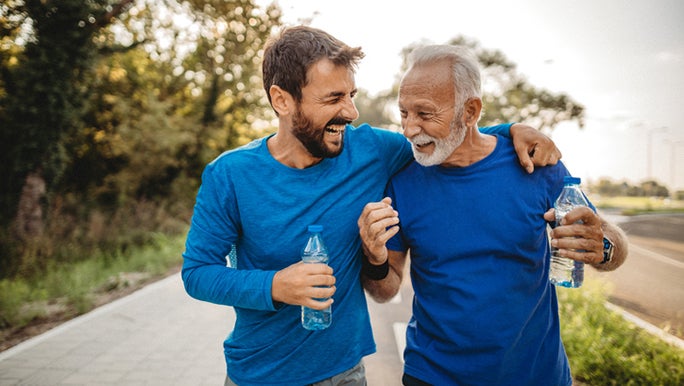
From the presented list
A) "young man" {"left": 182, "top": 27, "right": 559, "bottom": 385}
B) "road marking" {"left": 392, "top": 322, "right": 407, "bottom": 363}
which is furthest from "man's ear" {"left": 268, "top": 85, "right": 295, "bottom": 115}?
"road marking" {"left": 392, "top": 322, "right": 407, "bottom": 363}

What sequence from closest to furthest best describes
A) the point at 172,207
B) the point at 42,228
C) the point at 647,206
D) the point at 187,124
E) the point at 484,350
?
1. the point at 484,350
2. the point at 42,228
3. the point at 172,207
4. the point at 187,124
5. the point at 647,206

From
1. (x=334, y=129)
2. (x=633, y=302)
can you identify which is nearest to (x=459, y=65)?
(x=334, y=129)

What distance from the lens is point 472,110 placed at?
2.17 metres

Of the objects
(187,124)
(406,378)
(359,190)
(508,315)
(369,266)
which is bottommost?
(406,378)

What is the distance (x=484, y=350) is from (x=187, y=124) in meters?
20.3

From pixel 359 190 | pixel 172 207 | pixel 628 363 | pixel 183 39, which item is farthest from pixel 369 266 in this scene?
pixel 183 39

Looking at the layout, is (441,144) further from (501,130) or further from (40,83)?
(40,83)

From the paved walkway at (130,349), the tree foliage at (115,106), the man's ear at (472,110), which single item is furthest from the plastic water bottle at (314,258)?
the tree foliage at (115,106)

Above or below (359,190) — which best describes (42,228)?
below

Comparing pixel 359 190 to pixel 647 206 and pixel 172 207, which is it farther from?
pixel 647 206

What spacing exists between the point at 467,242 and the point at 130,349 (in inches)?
195

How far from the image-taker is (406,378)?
6.70 ft

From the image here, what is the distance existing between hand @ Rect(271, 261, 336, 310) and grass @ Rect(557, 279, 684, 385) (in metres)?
3.80

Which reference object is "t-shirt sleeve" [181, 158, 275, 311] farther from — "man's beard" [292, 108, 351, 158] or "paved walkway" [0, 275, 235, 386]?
"paved walkway" [0, 275, 235, 386]
